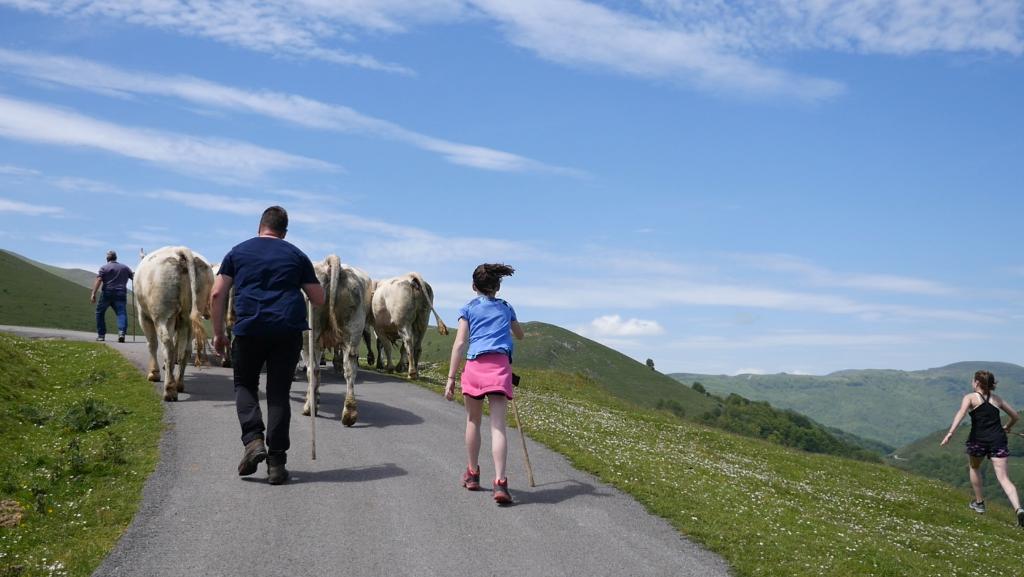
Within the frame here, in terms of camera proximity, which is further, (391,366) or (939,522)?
(391,366)

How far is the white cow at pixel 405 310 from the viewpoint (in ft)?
82.2

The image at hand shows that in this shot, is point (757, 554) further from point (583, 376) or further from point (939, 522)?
point (583, 376)

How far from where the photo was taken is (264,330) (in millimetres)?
9938

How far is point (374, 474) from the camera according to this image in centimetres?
1084

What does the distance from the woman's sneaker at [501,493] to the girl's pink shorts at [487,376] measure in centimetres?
108

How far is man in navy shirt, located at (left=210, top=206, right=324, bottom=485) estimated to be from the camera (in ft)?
32.6

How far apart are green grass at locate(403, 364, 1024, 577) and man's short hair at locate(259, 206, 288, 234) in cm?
489

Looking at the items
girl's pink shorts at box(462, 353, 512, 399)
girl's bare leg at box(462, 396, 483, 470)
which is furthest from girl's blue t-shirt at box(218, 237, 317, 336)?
girl's bare leg at box(462, 396, 483, 470)

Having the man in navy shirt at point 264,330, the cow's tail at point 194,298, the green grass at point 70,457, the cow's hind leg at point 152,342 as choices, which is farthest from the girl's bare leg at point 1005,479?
the cow's hind leg at point 152,342

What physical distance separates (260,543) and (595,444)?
8.36m

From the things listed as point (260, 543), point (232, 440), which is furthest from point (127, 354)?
point (260, 543)

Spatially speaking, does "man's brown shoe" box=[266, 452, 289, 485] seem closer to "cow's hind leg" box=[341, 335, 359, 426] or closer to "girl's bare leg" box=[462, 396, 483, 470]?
"girl's bare leg" box=[462, 396, 483, 470]

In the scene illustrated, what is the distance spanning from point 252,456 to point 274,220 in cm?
309

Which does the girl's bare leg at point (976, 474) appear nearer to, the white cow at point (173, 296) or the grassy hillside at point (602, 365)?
the white cow at point (173, 296)
